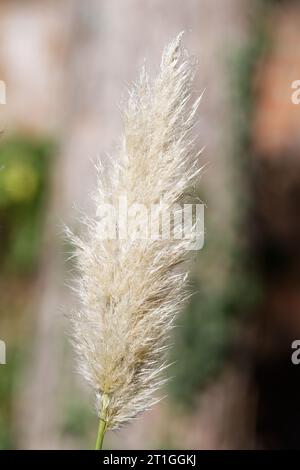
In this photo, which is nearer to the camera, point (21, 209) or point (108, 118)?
point (108, 118)

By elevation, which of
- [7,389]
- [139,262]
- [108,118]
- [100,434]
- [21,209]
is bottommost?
[7,389]

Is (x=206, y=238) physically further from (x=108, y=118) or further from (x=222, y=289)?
(x=108, y=118)

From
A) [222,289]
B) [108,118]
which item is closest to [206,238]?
[222,289]

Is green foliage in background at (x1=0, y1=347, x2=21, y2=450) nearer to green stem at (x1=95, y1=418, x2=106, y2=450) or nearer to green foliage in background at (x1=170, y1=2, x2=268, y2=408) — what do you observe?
green foliage in background at (x1=170, y1=2, x2=268, y2=408)

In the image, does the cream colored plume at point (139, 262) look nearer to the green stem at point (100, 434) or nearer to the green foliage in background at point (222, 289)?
the green stem at point (100, 434)

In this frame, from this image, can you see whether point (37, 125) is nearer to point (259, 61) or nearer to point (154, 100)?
point (259, 61)

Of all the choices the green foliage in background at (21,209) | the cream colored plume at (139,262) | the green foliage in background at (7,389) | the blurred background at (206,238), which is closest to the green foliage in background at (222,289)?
the blurred background at (206,238)
